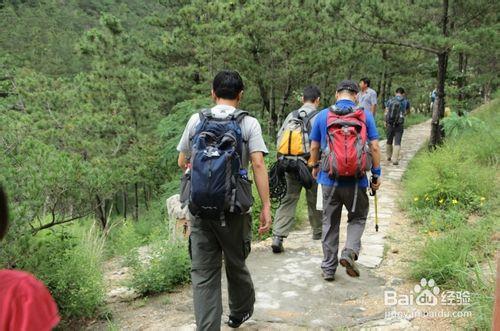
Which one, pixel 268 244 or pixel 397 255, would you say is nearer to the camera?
pixel 397 255

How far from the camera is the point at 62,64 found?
30.6m

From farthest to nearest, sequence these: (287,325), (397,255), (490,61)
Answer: (490,61) < (397,255) < (287,325)

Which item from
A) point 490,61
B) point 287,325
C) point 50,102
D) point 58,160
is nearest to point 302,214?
point 287,325

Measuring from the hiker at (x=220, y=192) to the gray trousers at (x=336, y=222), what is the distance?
3.51 feet

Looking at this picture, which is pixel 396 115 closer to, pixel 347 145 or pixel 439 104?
pixel 439 104

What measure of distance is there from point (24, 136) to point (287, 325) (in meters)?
2.77

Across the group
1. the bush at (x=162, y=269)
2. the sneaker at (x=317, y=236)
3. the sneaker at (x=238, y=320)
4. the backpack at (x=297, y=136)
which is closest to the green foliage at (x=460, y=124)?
the sneaker at (x=317, y=236)

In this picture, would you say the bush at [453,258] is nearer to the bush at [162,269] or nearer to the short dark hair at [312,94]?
the short dark hair at [312,94]

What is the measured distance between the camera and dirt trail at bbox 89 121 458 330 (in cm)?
341

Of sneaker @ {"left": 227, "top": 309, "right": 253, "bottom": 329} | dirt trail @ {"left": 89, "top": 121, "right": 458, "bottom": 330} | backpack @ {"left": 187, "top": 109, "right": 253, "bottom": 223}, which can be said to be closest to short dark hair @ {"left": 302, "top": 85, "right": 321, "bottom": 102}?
dirt trail @ {"left": 89, "top": 121, "right": 458, "bottom": 330}

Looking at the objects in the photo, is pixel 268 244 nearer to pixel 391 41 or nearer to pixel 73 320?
pixel 73 320

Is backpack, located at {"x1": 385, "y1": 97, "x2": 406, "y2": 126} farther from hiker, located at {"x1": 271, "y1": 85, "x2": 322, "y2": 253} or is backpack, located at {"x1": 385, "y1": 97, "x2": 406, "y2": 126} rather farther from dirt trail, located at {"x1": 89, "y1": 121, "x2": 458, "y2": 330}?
hiker, located at {"x1": 271, "y1": 85, "x2": 322, "y2": 253}

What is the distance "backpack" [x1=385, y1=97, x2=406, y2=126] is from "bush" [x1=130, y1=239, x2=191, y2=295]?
21.8 ft

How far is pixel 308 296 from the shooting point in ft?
12.7
